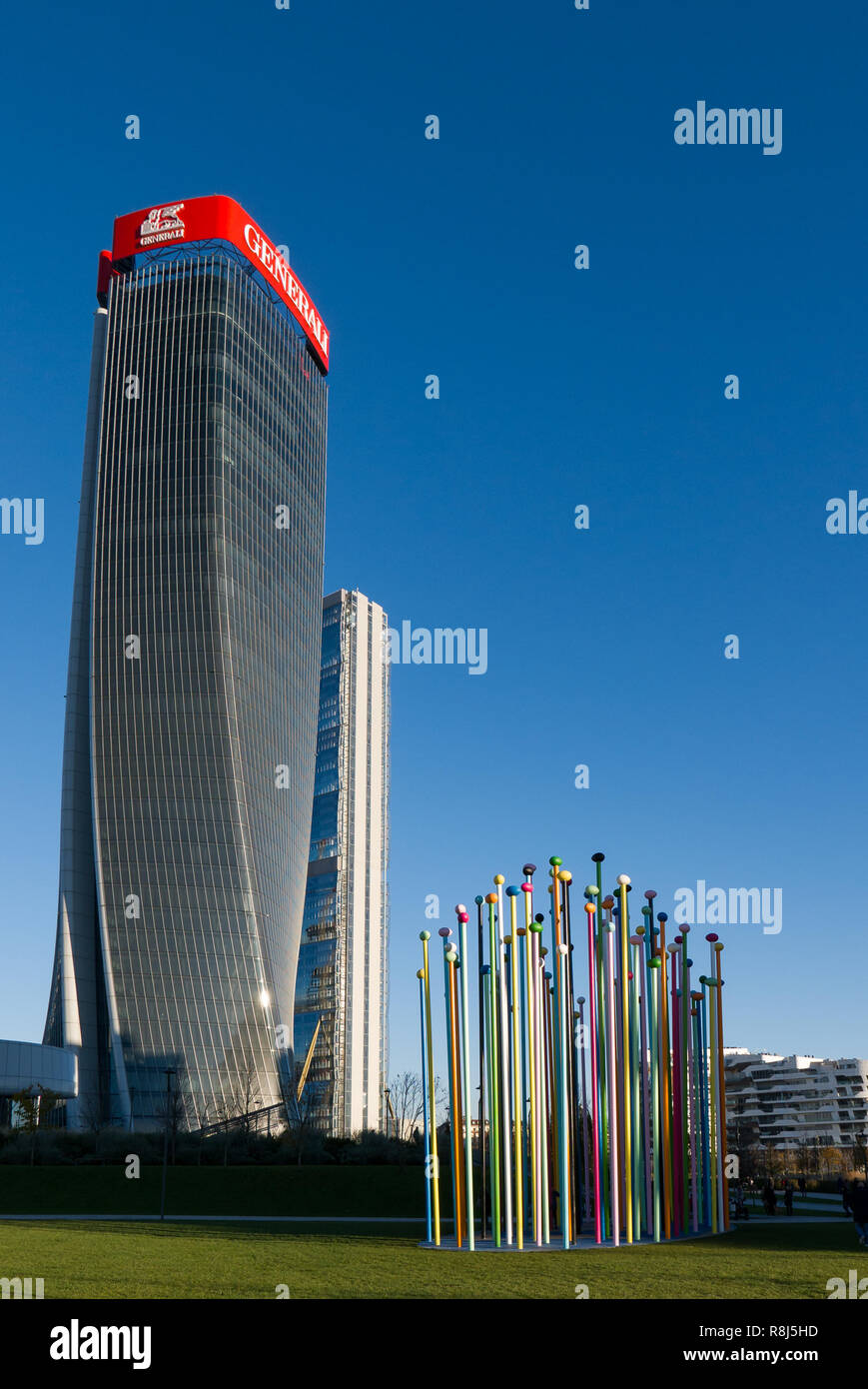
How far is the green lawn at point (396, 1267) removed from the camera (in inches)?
754

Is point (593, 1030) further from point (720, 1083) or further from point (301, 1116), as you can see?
point (301, 1116)

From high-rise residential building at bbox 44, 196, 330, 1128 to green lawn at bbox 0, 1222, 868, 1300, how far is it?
2778 inches

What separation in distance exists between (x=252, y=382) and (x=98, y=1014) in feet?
191

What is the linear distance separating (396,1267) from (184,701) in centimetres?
8386

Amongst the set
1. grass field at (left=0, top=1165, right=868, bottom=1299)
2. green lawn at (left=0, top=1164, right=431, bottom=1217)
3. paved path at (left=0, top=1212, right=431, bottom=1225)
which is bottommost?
green lawn at (left=0, top=1164, right=431, bottom=1217)

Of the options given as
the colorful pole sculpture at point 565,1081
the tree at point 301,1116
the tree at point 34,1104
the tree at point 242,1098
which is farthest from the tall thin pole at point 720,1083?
the tree at point 242,1098

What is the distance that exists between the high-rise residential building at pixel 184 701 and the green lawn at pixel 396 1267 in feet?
232

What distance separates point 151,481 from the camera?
10856cm

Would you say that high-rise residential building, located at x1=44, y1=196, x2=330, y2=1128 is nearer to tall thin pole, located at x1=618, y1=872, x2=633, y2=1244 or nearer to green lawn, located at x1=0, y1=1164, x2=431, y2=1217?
green lawn, located at x1=0, y1=1164, x2=431, y2=1217

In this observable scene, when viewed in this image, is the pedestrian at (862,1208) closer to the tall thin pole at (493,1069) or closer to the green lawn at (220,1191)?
the tall thin pole at (493,1069)

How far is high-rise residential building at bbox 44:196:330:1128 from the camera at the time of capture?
101m

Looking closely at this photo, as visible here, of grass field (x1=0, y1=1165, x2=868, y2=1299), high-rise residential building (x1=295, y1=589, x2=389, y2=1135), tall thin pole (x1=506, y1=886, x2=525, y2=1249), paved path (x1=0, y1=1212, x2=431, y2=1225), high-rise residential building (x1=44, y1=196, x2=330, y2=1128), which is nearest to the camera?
grass field (x1=0, y1=1165, x2=868, y2=1299)

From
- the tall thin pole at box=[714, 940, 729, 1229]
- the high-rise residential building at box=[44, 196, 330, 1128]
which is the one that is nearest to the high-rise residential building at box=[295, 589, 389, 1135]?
the high-rise residential building at box=[44, 196, 330, 1128]
